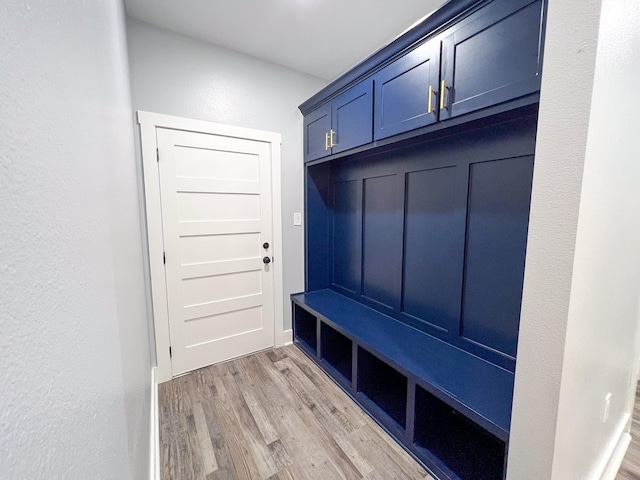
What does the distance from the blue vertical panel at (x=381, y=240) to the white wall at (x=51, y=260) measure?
188 centimetres

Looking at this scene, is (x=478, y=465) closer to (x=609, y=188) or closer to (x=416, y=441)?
(x=416, y=441)

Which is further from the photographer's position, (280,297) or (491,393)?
(280,297)

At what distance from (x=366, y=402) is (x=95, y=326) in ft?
5.83

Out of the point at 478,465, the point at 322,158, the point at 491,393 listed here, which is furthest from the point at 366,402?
the point at 322,158

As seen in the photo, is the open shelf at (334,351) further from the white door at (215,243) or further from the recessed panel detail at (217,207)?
the recessed panel detail at (217,207)

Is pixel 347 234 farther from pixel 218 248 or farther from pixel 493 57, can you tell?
pixel 493 57

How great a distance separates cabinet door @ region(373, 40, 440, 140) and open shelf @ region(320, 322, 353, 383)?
1.63 metres

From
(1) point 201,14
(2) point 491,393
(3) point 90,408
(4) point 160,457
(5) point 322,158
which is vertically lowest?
(4) point 160,457

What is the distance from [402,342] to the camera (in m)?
1.79

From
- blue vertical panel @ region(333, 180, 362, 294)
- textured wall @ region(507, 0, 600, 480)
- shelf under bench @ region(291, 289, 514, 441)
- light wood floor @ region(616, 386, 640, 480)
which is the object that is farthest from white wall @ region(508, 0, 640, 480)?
blue vertical panel @ region(333, 180, 362, 294)

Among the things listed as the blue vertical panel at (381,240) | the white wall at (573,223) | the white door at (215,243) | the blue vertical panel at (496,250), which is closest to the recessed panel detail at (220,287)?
the white door at (215,243)

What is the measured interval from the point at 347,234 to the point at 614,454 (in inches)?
83.8

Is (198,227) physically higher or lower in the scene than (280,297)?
higher

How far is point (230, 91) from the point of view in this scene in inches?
88.7
